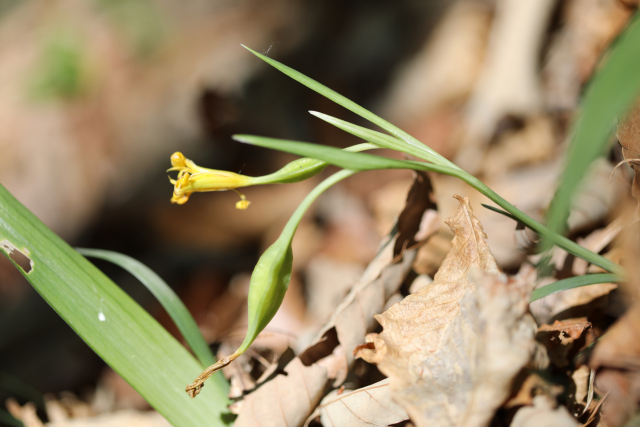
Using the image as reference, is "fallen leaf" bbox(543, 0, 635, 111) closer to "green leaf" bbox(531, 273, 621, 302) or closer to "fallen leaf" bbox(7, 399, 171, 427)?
"green leaf" bbox(531, 273, 621, 302)

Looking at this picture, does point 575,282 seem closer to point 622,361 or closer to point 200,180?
point 622,361

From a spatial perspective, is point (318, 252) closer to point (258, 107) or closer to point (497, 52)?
point (258, 107)

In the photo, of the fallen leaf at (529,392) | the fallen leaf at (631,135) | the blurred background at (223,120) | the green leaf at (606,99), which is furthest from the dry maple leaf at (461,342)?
the blurred background at (223,120)

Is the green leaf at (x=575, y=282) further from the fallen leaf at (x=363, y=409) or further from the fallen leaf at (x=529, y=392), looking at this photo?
the fallen leaf at (x=363, y=409)

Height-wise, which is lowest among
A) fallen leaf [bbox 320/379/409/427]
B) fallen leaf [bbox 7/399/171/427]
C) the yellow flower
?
fallen leaf [bbox 7/399/171/427]

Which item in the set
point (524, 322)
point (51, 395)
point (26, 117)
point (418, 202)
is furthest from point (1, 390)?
point (524, 322)

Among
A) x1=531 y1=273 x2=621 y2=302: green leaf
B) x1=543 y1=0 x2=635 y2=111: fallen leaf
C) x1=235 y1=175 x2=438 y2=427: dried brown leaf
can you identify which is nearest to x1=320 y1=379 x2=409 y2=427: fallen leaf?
x1=235 y1=175 x2=438 y2=427: dried brown leaf

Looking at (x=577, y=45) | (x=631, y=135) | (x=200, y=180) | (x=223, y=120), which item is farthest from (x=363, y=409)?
(x=577, y=45)
